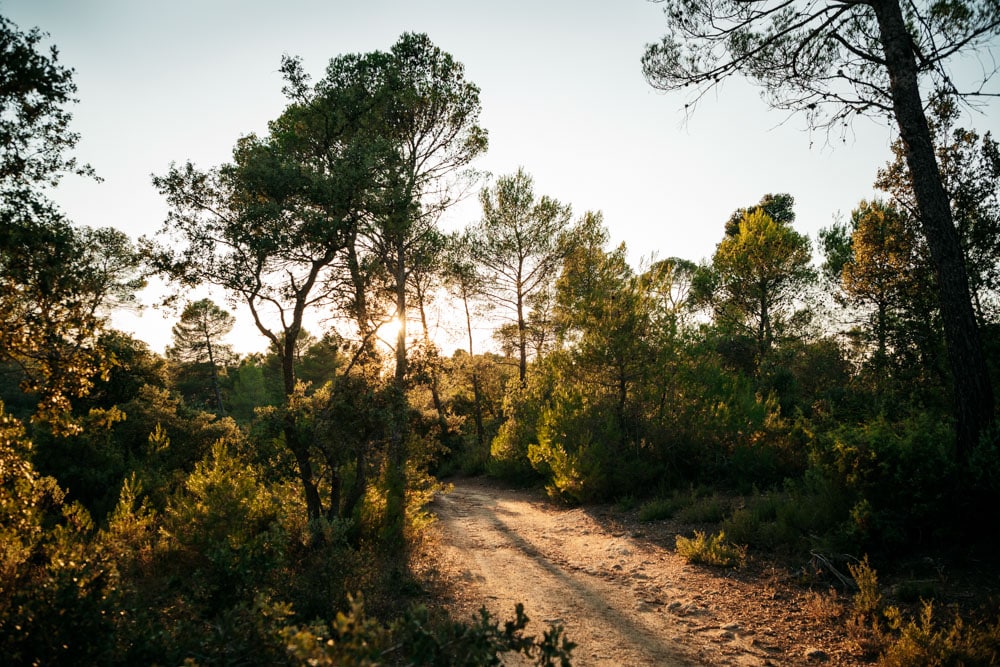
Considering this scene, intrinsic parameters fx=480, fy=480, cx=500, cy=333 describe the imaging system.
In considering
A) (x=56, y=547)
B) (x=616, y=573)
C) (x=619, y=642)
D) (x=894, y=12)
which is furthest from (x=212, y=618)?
(x=894, y=12)

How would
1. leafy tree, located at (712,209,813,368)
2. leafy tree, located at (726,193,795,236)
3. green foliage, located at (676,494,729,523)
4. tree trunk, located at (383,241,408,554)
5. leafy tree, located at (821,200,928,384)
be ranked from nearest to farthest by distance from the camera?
tree trunk, located at (383,241,408,554) < green foliage, located at (676,494,729,523) < leafy tree, located at (821,200,928,384) < leafy tree, located at (712,209,813,368) < leafy tree, located at (726,193,795,236)

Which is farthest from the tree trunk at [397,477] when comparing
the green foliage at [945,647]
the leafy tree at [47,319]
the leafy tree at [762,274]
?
the leafy tree at [762,274]

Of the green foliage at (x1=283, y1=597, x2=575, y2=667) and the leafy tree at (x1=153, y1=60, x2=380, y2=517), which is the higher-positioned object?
the leafy tree at (x1=153, y1=60, x2=380, y2=517)

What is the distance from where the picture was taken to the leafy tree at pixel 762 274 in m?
22.0

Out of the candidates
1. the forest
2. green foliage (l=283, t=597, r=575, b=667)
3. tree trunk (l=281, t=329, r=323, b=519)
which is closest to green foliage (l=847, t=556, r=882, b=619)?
the forest

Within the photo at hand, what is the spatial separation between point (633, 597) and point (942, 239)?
6.44m

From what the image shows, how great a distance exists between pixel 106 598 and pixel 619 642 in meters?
4.73

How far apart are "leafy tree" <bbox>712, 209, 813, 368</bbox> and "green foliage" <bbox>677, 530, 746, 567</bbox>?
16.7 metres

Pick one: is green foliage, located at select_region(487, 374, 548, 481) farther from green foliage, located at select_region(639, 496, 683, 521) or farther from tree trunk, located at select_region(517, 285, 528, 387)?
green foliage, located at select_region(639, 496, 683, 521)

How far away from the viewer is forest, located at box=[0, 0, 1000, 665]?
4.12 meters

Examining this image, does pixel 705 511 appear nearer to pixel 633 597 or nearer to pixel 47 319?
pixel 633 597

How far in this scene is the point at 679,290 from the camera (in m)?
35.6

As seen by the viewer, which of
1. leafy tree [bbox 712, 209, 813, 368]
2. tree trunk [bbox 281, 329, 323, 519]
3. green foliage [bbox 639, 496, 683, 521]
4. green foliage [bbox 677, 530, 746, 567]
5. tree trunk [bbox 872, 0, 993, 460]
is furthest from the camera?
leafy tree [bbox 712, 209, 813, 368]

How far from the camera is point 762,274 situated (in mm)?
22469
